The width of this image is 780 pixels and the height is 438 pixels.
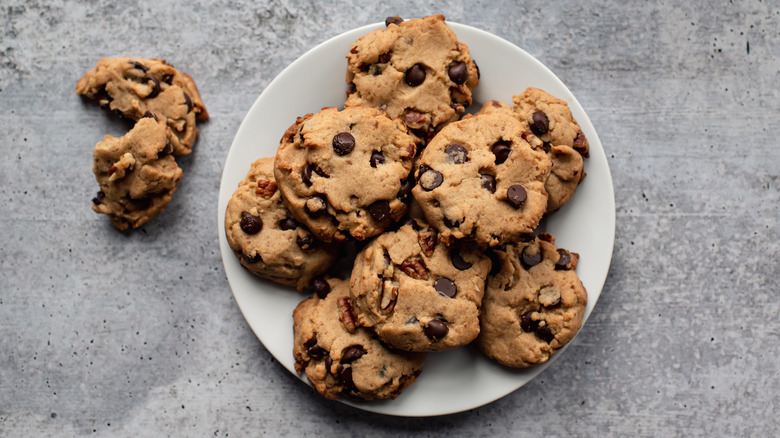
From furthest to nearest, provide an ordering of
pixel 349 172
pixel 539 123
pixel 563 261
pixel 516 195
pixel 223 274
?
pixel 223 274 → pixel 563 261 → pixel 539 123 → pixel 349 172 → pixel 516 195

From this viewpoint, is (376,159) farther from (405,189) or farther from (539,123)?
(539,123)

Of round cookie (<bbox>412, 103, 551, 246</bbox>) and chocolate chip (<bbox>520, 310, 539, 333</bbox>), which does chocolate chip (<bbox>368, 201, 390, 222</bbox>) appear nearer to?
round cookie (<bbox>412, 103, 551, 246</bbox>)

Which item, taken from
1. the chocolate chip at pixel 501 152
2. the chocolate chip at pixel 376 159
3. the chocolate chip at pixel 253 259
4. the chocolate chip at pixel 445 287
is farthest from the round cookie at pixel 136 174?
the chocolate chip at pixel 501 152

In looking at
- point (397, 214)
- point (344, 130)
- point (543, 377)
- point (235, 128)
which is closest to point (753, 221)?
point (543, 377)

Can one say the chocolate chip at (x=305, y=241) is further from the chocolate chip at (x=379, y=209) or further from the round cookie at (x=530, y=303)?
the round cookie at (x=530, y=303)

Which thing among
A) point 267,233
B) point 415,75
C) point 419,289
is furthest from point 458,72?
point 267,233

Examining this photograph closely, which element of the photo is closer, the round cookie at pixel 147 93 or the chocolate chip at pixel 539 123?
the chocolate chip at pixel 539 123

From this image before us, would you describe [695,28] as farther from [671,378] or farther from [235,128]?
[235,128]
